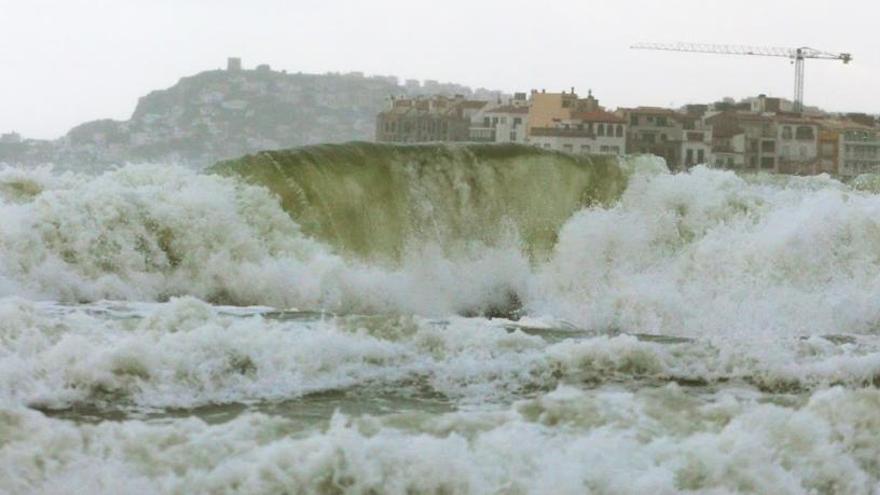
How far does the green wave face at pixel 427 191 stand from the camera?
19.4 metres

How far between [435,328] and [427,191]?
977 centimetres

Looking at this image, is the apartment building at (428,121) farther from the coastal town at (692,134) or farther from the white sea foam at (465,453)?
the white sea foam at (465,453)

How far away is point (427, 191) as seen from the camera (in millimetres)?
20859

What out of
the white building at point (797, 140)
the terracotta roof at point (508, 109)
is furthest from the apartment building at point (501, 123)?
the white building at point (797, 140)

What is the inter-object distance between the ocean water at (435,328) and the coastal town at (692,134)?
45.0 m

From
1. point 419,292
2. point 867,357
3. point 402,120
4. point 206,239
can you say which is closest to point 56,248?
point 206,239

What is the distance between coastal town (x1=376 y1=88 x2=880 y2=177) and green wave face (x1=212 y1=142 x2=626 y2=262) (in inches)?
1732

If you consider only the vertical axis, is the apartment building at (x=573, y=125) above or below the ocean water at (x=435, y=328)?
above

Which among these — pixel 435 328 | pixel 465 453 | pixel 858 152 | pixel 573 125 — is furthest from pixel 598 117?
pixel 465 453

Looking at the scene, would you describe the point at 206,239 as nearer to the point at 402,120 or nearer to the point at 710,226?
the point at 710,226

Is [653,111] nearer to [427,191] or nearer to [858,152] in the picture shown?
[858,152]

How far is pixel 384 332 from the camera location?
11.0 meters

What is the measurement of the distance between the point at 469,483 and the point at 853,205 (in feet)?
43.3

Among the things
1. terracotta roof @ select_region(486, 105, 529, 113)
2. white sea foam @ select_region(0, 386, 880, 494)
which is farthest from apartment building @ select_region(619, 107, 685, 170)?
white sea foam @ select_region(0, 386, 880, 494)
